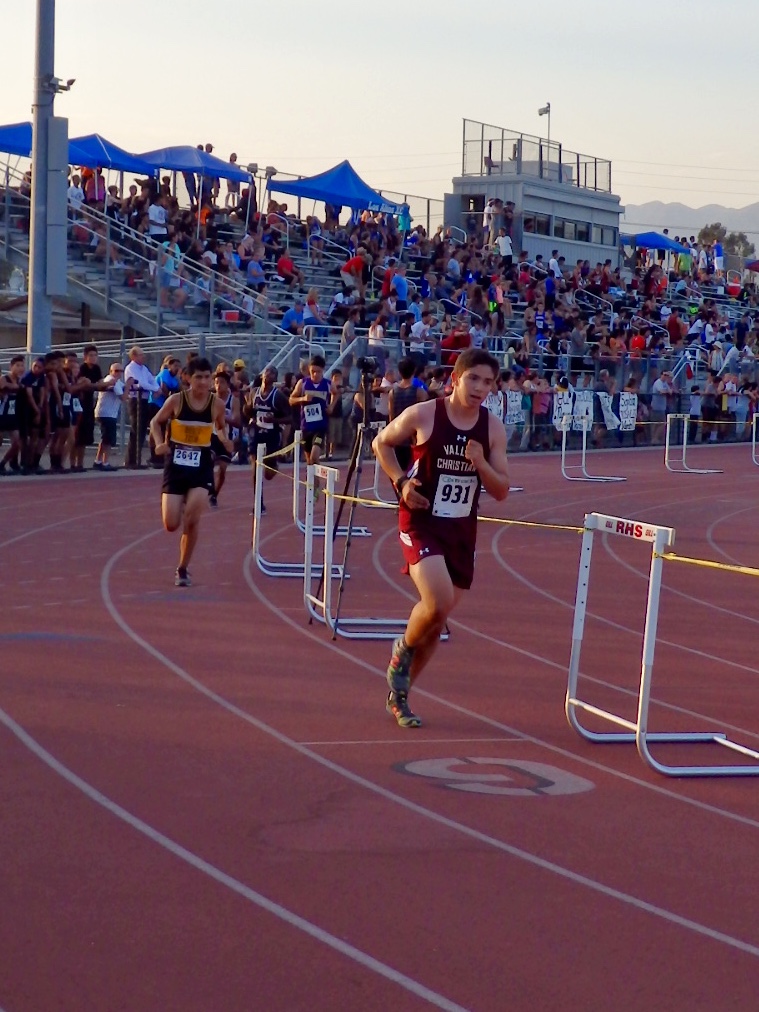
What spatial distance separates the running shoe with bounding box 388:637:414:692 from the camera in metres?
7.57

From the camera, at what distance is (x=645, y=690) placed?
6730mm

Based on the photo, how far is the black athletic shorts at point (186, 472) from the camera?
467 inches

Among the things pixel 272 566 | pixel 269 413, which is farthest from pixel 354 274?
pixel 272 566

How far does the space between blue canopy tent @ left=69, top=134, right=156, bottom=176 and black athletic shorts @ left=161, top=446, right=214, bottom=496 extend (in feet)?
62.5

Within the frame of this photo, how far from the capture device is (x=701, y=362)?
122ft

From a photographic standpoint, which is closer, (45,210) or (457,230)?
(45,210)

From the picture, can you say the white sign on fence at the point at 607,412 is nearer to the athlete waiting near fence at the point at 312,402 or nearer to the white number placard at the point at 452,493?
the athlete waiting near fence at the point at 312,402

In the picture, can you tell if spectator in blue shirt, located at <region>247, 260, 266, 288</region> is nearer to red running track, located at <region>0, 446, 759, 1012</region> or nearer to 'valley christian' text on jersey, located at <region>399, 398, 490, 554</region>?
red running track, located at <region>0, 446, 759, 1012</region>

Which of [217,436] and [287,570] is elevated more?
[217,436]

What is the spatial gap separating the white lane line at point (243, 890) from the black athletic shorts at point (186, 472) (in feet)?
16.6

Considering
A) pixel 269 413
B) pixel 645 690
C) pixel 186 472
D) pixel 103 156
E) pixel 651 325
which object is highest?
pixel 103 156

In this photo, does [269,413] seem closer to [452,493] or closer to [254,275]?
[452,493]

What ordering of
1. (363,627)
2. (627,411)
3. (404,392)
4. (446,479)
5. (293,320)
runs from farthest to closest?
(627,411)
(293,320)
(404,392)
(363,627)
(446,479)

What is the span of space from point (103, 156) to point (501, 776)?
25608mm
